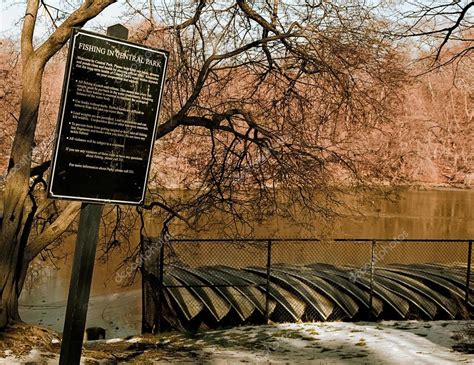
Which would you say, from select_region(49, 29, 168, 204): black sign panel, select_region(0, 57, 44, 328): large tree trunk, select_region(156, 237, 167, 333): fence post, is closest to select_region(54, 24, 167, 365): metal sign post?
select_region(49, 29, 168, 204): black sign panel

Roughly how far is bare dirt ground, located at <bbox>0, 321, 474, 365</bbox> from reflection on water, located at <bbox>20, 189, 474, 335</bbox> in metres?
3.08

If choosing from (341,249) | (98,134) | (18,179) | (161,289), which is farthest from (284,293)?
(341,249)

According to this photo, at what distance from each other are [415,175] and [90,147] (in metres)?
38.4

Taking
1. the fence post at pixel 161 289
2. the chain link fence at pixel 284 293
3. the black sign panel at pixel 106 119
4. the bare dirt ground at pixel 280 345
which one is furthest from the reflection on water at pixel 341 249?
the black sign panel at pixel 106 119

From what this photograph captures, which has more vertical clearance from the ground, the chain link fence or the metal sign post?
the metal sign post

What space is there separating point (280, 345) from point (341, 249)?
1640 centimetres

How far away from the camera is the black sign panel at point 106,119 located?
12.4ft

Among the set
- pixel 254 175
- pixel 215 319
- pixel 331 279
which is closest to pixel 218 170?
pixel 254 175

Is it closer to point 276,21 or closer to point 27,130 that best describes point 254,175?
point 276,21

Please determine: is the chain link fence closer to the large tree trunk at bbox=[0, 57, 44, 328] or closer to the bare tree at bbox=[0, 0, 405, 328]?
the bare tree at bbox=[0, 0, 405, 328]

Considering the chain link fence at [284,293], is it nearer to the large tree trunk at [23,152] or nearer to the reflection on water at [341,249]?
the reflection on water at [341,249]

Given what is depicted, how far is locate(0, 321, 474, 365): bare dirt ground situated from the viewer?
7.00 meters

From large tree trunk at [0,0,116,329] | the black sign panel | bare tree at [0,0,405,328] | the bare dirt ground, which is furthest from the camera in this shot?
bare tree at [0,0,405,328]

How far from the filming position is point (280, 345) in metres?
8.80
